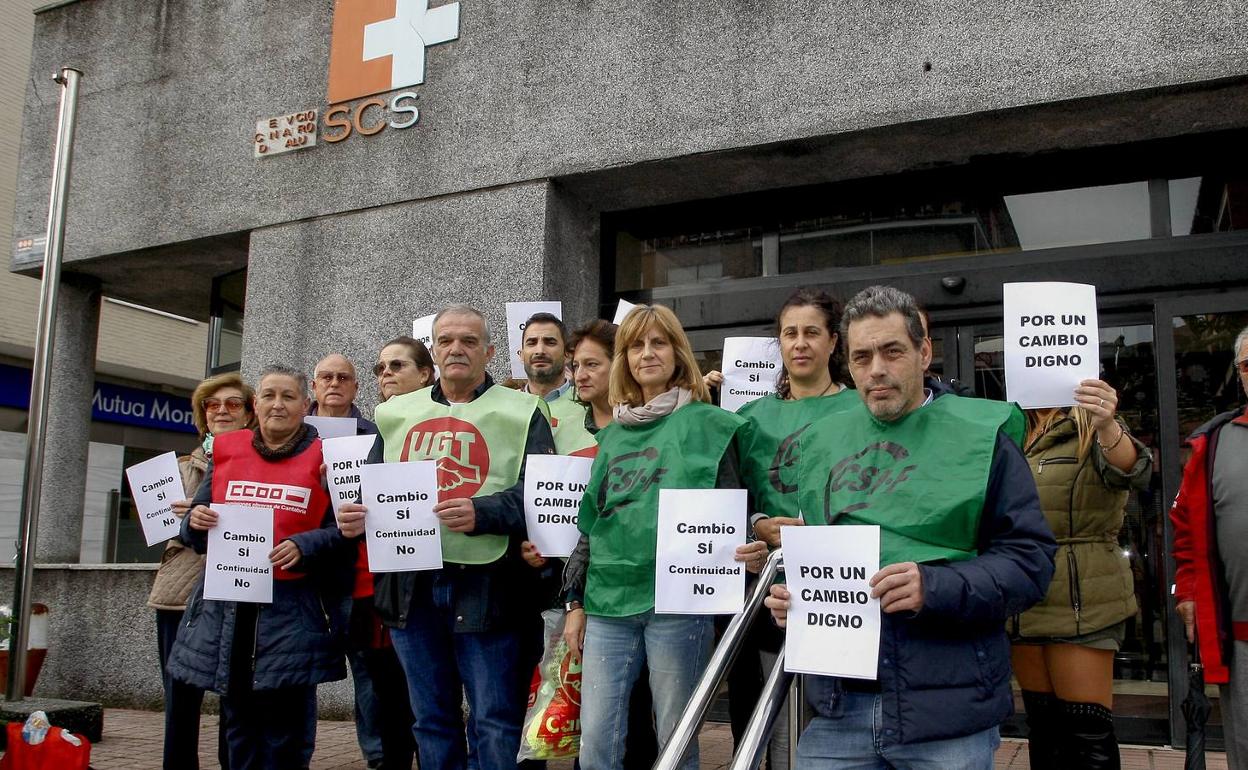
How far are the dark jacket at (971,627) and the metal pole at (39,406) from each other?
5.38 m

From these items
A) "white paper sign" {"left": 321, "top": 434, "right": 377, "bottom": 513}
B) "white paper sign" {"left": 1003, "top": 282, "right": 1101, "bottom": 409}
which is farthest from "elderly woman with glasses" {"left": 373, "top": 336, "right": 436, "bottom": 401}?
"white paper sign" {"left": 1003, "top": 282, "right": 1101, "bottom": 409}

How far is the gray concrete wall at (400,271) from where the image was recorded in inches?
269

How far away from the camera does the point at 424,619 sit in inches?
151

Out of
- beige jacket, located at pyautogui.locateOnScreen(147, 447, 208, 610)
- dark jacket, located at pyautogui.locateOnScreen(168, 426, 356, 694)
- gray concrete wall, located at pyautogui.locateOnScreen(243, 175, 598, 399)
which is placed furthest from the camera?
gray concrete wall, located at pyautogui.locateOnScreen(243, 175, 598, 399)

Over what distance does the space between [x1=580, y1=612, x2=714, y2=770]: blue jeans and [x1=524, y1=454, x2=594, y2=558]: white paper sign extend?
44cm

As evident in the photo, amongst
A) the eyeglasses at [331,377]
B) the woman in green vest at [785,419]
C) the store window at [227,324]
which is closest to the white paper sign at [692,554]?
the woman in green vest at [785,419]

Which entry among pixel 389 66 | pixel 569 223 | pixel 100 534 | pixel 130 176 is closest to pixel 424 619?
pixel 569 223

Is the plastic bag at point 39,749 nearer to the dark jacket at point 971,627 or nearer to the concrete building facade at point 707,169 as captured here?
Result: the concrete building facade at point 707,169

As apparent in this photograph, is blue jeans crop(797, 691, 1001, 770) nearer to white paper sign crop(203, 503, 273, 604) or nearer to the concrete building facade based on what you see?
white paper sign crop(203, 503, 273, 604)

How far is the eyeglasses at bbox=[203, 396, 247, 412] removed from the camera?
5129 mm

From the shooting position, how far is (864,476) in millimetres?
2504

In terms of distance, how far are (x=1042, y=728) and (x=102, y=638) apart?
6804mm

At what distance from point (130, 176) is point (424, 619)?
20.6 ft

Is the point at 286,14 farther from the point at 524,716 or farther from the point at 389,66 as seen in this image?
the point at 524,716
